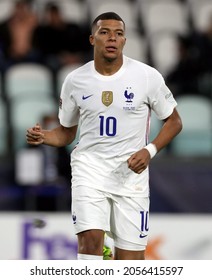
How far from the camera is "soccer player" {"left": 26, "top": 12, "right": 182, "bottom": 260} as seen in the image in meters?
6.87

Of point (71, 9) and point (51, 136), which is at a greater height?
point (71, 9)

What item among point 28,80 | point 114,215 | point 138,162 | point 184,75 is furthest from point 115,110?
point 28,80

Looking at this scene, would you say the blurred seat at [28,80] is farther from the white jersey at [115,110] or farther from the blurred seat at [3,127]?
the white jersey at [115,110]

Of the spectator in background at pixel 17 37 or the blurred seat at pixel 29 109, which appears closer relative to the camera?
the blurred seat at pixel 29 109

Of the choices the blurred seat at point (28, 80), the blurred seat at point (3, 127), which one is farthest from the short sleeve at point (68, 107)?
the blurred seat at point (28, 80)

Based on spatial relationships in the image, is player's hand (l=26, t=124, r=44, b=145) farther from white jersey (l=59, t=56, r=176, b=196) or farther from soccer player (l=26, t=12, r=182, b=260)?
white jersey (l=59, t=56, r=176, b=196)

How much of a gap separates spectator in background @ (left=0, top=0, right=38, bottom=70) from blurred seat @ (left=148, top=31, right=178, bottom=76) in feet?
4.45

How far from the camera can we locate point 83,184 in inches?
273

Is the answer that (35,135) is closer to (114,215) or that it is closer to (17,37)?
(114,215)

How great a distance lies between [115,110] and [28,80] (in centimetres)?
545

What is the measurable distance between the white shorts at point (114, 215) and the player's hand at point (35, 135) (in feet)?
1.23

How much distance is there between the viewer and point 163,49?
1294cm

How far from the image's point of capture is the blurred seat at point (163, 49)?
12664 mm
